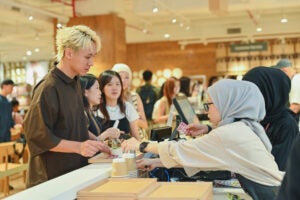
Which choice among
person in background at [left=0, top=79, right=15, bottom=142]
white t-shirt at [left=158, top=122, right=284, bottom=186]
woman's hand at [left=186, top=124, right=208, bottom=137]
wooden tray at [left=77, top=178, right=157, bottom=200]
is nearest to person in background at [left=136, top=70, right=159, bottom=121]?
person in background at [left=0, top=79, right=15, bottom=142]

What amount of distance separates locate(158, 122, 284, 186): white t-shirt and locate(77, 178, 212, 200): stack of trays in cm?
31

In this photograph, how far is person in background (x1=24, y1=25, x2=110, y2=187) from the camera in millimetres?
2600

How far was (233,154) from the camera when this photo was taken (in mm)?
2363

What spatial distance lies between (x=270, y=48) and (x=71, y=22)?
28.9ft

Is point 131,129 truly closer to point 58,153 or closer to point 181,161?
point 58,153

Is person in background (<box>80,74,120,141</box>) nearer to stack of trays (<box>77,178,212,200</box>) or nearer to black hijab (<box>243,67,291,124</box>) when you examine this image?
black hijab (<box>243,67,291,124</box>)

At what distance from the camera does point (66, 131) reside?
2.74 meters

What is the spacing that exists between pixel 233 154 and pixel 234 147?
0.04 m

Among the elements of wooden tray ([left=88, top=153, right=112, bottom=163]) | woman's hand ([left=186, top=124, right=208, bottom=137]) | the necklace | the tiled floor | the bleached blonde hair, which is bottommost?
the tiled floor

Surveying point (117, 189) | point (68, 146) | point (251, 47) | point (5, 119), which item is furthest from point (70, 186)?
point (251, 47)

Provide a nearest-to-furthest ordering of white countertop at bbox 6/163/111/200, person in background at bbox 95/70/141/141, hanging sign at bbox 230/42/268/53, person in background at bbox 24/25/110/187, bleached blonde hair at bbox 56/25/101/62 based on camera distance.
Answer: white countertop at bbox 6/163/111/200, person in background at bbox 24/25/110/187, bleached blonde hair at bbox 56/25/101/62, person in background at bbox 95/70/141/141, hanging sign at bbox 230/42/268/53

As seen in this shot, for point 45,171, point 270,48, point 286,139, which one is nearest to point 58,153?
point 45,171

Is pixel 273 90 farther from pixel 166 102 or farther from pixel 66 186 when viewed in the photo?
pixel 166 102

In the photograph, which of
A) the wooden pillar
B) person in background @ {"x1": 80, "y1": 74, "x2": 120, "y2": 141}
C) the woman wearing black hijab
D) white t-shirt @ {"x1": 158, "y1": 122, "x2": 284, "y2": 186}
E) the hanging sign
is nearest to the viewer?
white t-shirt @ {"x1": 158, "y1": 122, "x2": 284, "y2": 186}
